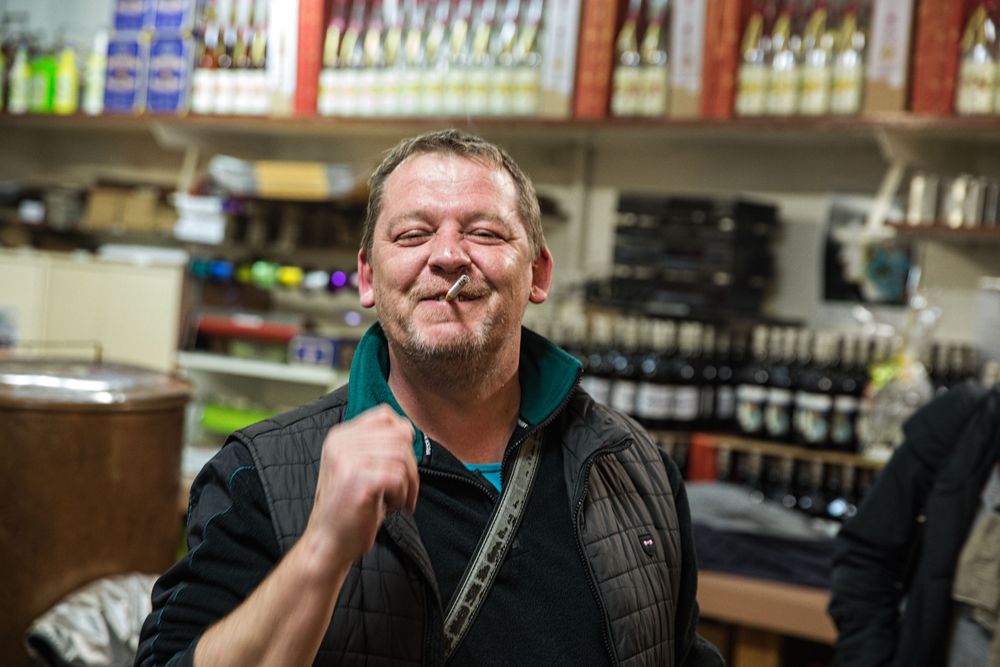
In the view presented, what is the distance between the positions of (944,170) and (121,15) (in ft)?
11.9

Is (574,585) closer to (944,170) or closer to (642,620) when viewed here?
(642,620)

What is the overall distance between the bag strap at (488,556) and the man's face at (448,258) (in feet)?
0.60

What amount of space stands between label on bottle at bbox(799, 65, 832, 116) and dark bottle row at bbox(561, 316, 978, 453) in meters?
0.74

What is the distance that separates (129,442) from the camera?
279cm

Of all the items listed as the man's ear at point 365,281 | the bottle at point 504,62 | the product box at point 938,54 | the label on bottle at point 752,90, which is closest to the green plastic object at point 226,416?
the bottle at point 504,62

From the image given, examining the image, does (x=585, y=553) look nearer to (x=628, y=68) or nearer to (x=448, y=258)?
(x=448, y=258)

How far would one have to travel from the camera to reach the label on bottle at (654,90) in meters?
4.00

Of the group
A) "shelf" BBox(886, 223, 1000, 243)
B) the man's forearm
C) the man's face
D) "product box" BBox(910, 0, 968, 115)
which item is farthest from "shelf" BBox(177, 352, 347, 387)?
the man's forearm

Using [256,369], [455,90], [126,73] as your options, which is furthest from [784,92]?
[126,73]

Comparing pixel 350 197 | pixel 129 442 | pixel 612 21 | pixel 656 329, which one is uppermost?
pixel 612 21

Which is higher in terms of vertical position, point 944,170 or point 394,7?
point 394,7

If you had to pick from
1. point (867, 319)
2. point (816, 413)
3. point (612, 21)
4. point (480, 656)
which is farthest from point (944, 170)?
point (480, 656)

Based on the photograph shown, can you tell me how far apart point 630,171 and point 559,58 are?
0.66 meters

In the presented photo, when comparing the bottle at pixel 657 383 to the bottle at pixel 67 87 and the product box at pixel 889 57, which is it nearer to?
the product box at pixel 889 57
